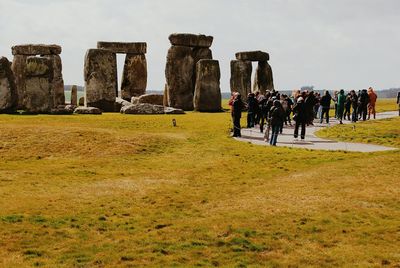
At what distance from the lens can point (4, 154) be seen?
2175 centimetres

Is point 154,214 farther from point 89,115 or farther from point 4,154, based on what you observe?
point 89,115

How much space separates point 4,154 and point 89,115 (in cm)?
1597

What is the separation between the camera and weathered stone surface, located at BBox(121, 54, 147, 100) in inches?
2080

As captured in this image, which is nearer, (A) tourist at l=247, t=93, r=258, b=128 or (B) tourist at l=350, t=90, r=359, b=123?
(A) tourist at l=247, t=93, r=258, b=128

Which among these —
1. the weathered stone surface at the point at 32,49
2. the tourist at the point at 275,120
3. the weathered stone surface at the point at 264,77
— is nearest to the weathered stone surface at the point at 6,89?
the weathered stone surface at the point at 32,49

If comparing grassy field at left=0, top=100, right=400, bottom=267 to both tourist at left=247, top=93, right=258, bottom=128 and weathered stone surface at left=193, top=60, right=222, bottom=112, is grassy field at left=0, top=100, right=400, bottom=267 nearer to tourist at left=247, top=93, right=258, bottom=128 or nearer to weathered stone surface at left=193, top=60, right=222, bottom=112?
tourist at left=247, top=93, right=258, bottom=128

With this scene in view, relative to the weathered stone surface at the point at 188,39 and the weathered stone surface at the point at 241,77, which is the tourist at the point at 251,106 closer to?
the weathered stone surface at the point at 188,39

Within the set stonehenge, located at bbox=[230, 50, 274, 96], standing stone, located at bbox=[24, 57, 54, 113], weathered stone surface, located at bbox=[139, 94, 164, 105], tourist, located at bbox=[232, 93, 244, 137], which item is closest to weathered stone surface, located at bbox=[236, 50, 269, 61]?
stonehenge, located at bbox=[230, 50, 274, 96]

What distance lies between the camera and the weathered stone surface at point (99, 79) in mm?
42344

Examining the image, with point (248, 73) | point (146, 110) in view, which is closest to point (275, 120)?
point (146, 110)

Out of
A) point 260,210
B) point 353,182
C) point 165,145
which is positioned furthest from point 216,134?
point 260,210

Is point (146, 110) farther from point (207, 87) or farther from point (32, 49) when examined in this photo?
point (32, 49)

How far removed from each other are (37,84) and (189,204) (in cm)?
2600

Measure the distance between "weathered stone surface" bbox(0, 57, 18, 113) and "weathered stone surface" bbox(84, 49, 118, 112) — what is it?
608cm
